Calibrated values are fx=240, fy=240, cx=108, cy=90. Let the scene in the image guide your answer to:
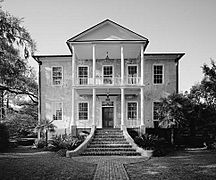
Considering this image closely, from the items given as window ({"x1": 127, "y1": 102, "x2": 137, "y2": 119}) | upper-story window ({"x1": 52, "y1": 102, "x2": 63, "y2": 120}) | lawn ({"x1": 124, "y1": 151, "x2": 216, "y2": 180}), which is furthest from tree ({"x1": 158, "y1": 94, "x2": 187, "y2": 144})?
upper-story window ({"x1": 52, "y1": 102, "x2": 63, "y2": 120})

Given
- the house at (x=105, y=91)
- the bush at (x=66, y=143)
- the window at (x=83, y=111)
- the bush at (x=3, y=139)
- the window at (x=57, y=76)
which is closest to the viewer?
the bush at (x=66, y=143)

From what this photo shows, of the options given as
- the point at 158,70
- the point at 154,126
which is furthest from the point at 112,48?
the point at 154,126

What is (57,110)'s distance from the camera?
21.7m

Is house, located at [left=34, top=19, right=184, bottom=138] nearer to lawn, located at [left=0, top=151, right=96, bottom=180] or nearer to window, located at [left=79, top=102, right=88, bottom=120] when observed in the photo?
window, located at [left=79, top=102, right=88, bottom=120]

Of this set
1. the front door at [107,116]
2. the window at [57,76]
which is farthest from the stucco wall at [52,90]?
the front door at [107,116]

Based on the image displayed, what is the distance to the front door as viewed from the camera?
2155 cm

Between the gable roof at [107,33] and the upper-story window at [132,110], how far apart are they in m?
5.96

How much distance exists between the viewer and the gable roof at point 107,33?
1908 cm

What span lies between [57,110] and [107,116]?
4.54 m

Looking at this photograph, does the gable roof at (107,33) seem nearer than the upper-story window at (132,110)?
Yes

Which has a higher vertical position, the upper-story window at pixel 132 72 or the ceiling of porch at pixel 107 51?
the ceiling of porch at pixel 107 51

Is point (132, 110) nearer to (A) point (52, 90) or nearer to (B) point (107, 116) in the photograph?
(B) point (107, 116)

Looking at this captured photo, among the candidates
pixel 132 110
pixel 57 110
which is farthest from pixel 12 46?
pixel 132 110

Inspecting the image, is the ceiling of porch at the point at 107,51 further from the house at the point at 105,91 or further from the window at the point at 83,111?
the window at the point at 83,111
